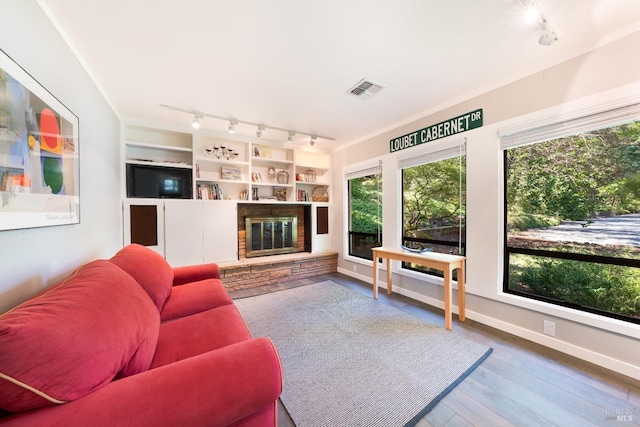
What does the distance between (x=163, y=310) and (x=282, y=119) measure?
2.59 meters

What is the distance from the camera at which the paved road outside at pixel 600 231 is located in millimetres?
1778

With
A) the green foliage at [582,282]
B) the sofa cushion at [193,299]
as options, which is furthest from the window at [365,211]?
the sofa cushion at [193,299]

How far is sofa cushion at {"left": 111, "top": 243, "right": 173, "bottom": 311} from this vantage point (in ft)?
5.29

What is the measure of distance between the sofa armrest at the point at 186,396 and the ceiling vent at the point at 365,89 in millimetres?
2379

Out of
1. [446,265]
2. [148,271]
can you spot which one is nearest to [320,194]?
[446,265]

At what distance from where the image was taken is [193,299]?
6.16ft

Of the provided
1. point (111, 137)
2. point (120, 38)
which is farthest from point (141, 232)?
point (120, 38)

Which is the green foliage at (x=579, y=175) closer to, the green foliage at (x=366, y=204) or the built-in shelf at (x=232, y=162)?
the green foliage at (x=366, y=204)

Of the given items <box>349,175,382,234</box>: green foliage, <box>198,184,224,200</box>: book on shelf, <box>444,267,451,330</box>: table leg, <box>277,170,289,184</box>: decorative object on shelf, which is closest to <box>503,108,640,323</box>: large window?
<box>444,267,451,330</box>: table leg

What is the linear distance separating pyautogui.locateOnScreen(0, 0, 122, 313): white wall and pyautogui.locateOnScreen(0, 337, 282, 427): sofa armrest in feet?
2.56

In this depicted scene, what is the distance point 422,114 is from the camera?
10.0 ft

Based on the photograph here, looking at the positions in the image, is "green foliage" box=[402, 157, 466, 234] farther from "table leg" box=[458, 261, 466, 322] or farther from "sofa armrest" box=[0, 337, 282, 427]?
"sofa armrest" box=[0, 337, 282, 427]

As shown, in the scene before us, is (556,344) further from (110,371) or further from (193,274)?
(193,274)

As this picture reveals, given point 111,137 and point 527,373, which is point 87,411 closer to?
point 527,373
